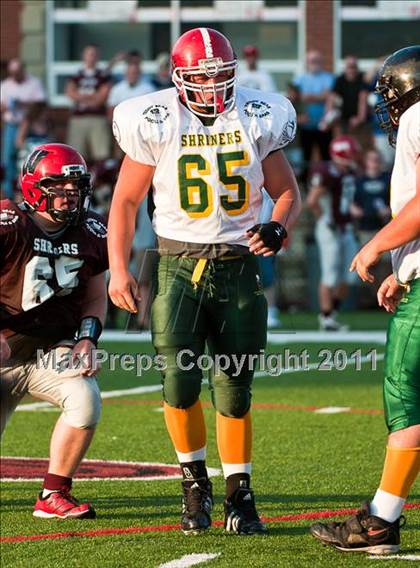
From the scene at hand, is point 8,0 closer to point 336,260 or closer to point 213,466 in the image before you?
point 336,260

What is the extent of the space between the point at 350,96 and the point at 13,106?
3.94 metres

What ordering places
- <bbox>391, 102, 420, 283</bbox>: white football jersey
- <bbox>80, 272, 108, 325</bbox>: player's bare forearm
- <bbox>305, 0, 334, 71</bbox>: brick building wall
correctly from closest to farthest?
<bbox>391, 102, 420, 283</bbox>: white football jersey
<bbox>80, 272, 108, 325</bbox>: player's bare forearm
<bbox>305, 0, 334, 71</bbox>: brick building wall

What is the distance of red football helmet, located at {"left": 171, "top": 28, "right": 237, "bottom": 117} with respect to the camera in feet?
16.7

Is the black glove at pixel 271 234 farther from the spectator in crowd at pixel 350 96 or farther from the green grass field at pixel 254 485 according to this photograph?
the spectator in crowd at pixel 350 96

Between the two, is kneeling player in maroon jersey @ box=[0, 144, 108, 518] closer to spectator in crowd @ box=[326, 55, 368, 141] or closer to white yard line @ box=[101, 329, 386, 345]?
white yard line @ box=[101, 329, 386, 345]

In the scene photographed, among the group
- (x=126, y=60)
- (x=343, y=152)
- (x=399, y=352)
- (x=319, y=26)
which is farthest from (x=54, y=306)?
(x=319, y=26)

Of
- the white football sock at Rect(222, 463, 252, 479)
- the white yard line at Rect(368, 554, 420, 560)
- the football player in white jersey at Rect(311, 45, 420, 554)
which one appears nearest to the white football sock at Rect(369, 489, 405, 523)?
the football player in white jersey at Rect(311, 45, 420, 554)

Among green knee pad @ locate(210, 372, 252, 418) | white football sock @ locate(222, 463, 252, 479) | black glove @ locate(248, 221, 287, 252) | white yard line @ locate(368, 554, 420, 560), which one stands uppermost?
black glove @ locate(248, 221, 287, 252)

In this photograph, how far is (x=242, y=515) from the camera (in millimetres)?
5113

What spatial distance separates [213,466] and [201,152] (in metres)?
2.03

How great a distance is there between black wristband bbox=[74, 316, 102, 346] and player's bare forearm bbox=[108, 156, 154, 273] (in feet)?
1.84

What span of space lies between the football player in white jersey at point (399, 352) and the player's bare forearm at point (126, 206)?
95 cm

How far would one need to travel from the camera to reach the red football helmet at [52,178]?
5621 mm

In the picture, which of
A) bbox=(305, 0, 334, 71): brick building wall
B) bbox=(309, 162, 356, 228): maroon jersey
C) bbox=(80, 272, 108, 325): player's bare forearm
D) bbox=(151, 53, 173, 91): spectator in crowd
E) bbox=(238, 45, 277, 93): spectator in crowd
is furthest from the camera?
bbox=(305, 0, 334, 71): brick building wall
